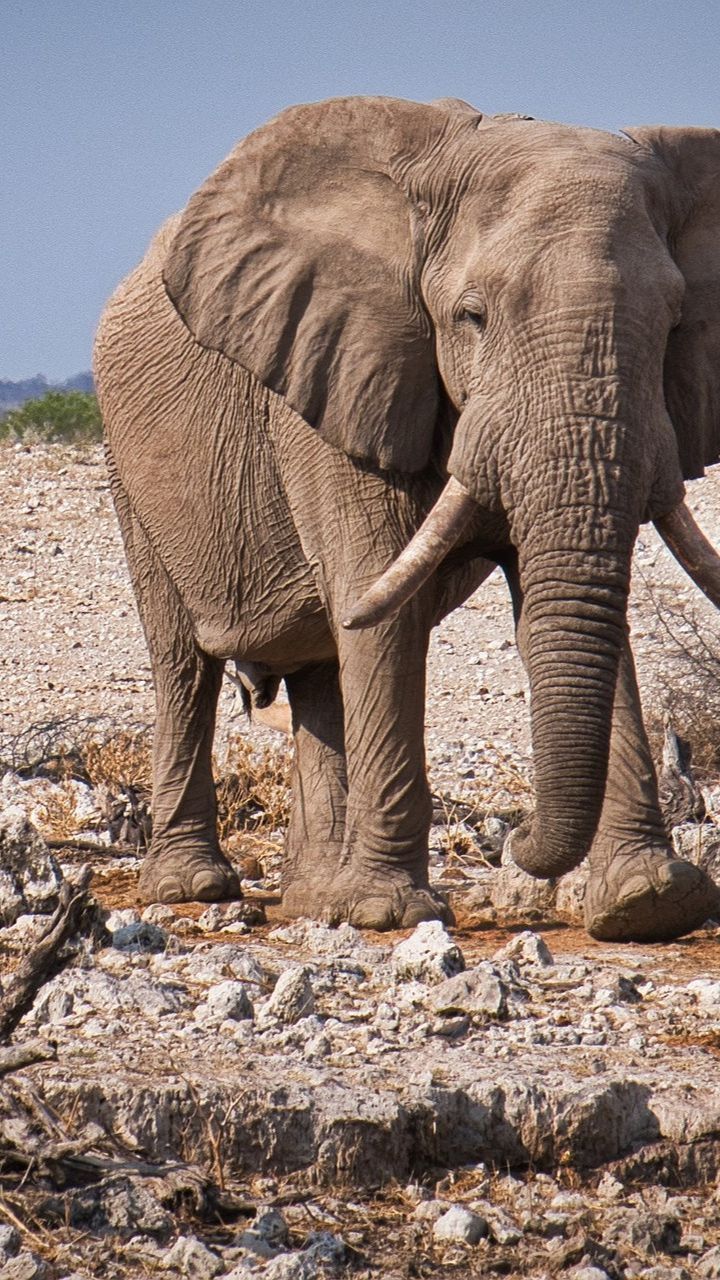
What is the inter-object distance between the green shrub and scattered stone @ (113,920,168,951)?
18.4 metres

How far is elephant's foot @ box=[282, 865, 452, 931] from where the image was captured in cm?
656

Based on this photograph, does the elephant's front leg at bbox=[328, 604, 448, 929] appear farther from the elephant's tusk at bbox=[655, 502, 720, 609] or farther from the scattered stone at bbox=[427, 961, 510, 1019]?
the scattered stone at bbox=[427, 961, 510, 1019]

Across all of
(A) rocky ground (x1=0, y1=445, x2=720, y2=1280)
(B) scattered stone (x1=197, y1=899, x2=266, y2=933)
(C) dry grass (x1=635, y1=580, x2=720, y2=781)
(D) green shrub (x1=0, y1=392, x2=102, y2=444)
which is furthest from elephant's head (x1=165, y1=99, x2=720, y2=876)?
(D) green shrub (x1=0, y1=392, x2=102, y2=444)

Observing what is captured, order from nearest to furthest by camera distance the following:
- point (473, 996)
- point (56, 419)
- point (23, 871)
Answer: point (473, 996), point (23, 871), point (56, 419)

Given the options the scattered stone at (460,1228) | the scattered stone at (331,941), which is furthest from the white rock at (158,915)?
the scattered stone at (460,1228)

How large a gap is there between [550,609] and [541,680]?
7.7 inches

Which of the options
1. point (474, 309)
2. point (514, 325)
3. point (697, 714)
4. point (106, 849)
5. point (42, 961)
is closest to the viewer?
point (42, 961)

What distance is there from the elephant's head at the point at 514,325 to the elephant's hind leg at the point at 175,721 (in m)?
1.56

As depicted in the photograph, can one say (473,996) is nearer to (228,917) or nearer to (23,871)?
(23,871)

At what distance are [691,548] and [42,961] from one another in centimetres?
251

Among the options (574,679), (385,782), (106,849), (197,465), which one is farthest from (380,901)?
(106,849)

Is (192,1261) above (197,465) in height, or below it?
below

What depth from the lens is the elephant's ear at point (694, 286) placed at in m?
6.18

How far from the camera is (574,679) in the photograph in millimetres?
5617
